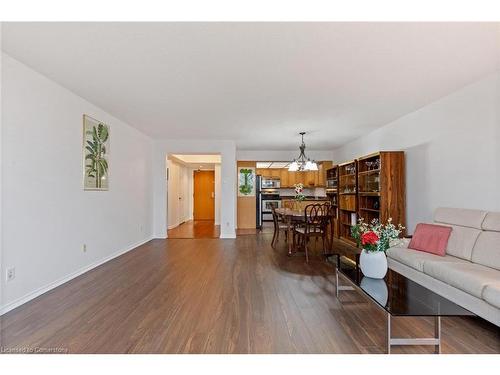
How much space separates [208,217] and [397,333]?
937 centimetres

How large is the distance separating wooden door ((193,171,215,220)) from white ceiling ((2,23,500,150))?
6534mm

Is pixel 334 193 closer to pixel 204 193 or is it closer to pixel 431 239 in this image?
pixel 431 239

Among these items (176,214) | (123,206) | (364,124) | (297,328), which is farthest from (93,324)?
(176,214)

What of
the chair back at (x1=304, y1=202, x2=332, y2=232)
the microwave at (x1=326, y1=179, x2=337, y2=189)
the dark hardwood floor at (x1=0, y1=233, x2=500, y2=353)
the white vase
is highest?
the microwave at (x1=326, y1=179, x2=337, y2=189)

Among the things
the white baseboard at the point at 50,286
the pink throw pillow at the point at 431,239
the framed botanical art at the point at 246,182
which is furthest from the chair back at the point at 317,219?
the framed botanical art at the point at 246,182

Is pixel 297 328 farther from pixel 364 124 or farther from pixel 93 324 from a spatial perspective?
pixel 364 124

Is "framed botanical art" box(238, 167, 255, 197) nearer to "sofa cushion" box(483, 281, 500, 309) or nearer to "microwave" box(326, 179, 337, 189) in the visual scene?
"microwave" box(326, 179, 337, 189)

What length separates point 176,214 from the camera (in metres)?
9.04

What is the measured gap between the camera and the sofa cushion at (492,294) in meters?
1.98

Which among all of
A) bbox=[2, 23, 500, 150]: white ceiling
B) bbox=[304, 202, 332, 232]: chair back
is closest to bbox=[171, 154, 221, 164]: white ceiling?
bbox=[2, 23, 500, 150]: white ceiling

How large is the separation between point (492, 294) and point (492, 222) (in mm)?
1092

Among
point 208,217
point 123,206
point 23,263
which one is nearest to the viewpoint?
point 23,263

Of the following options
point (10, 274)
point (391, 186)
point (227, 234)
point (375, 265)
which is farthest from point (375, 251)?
point (227, 234)

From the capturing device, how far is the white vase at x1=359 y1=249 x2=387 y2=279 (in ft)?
8.13
